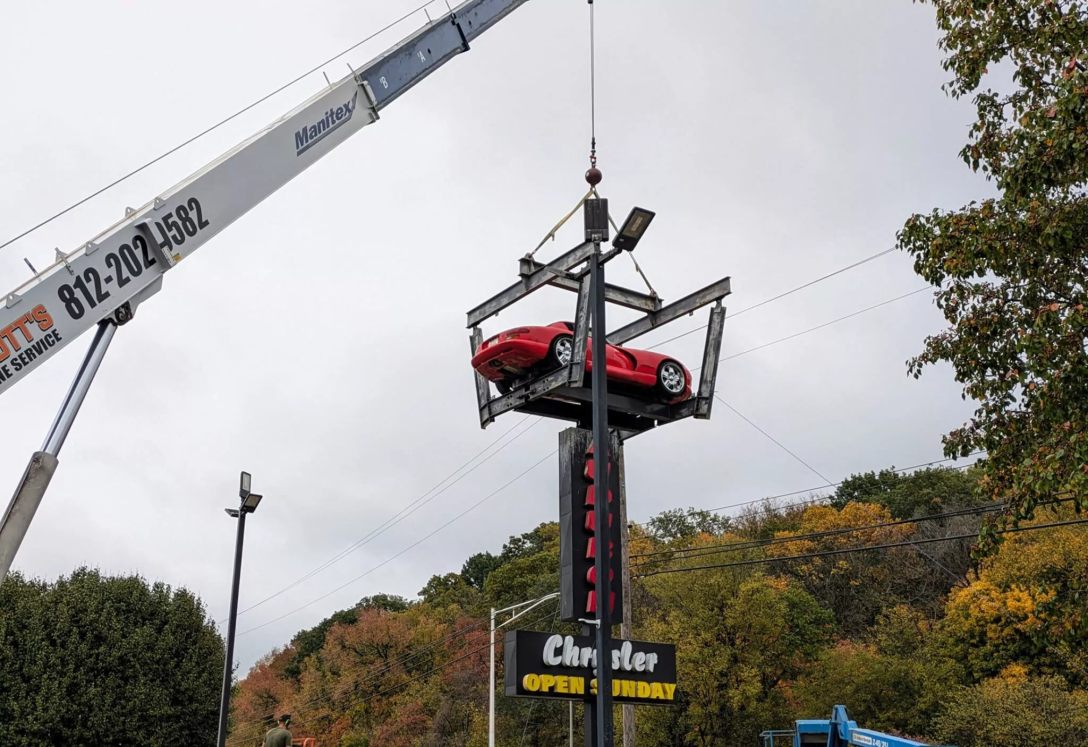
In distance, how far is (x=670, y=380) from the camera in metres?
15.7

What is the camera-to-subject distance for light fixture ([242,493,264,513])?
19.6 metres

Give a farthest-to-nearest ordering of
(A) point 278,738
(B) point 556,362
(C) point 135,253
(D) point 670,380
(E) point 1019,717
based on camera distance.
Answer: (E) point 1019,717 < (D) point 670,380 < (B) point 556,362 < (A) point 278,738 < (C) point 135,253

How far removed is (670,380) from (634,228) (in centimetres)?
545

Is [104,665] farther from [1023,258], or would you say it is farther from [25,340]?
[1023,258]

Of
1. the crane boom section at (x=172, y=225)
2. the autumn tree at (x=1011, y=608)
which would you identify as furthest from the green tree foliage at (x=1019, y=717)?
the crane boom section at (x=172, y=225)

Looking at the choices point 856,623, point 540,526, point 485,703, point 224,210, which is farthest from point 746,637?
point 540,526

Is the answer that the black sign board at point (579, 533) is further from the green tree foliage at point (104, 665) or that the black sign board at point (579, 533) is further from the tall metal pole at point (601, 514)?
the green tree foliage at point (104, 665)

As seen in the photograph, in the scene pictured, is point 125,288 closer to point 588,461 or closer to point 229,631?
point 588,461

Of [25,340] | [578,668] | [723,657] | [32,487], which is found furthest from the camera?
[723,657]

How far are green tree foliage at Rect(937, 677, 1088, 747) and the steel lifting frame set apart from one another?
22.2 meters

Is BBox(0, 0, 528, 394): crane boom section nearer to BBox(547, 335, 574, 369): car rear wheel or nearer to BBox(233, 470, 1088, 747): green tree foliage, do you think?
BBox(547, 335, 574, 369): car rear wheel

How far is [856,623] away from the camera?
52.5m

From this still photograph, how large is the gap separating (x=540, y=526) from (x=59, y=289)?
74.9m

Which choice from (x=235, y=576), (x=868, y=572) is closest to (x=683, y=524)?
(x=868, y=572)
